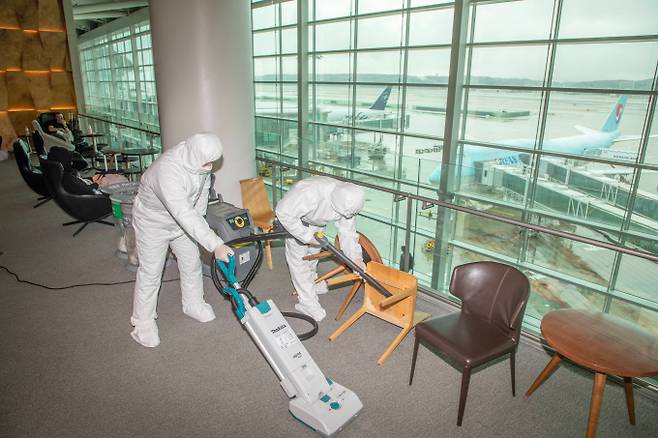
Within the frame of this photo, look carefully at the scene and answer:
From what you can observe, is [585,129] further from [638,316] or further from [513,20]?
[638,316]

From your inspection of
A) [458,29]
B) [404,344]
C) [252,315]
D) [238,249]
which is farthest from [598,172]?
[252,315]

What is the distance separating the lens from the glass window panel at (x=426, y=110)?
30.7 feet

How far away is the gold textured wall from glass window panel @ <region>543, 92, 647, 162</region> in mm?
13872

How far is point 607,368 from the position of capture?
2145 millimetres

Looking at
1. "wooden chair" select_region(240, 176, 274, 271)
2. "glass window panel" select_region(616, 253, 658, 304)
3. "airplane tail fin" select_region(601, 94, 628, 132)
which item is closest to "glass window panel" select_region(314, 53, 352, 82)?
"airplane tail fin" select_region(601, 94, 628, 132)

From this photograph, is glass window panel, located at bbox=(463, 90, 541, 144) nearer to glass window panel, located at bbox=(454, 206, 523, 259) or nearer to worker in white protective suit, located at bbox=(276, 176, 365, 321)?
glass window panel, located at bbox=(454, 206, 523, 259)

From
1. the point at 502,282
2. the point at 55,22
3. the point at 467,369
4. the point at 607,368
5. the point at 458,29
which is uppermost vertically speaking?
the point at 55,22

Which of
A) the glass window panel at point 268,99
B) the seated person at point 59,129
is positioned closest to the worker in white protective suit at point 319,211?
the seated person at point 59,129

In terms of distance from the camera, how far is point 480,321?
9.05 ft

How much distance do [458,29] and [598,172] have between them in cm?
353

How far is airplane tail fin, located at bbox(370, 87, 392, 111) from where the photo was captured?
33.8 feet

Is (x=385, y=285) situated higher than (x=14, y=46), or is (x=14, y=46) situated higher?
(x=14, y=46)

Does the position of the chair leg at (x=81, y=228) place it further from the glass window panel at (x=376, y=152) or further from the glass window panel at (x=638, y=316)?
the glass window panel at (x=376, y=152)

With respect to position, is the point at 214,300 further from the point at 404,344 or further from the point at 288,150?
the point at 288,150
